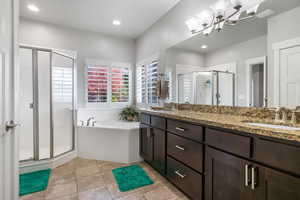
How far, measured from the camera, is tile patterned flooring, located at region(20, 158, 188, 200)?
67.6 inches

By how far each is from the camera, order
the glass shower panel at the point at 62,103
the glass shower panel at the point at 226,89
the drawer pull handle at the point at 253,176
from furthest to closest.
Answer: the glass shower panel at the point at 62,103 < the glass shower panel at the point at 226,89 < the drawer pull handle at the point at 253,176

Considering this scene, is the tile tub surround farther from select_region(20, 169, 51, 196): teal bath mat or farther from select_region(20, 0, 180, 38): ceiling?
select_region(20, 0, 180, 38): ceiling

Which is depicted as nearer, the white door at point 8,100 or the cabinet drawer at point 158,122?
the white door at point 8,100

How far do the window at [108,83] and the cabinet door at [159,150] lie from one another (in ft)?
6.60

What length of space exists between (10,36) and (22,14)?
2.35 metres

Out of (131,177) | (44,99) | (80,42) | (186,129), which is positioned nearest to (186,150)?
(186,129)

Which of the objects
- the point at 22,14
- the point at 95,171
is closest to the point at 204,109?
the point at 95,171

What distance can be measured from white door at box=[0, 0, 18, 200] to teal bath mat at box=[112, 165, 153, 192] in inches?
42.0

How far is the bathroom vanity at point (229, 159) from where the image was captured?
2.80 feet

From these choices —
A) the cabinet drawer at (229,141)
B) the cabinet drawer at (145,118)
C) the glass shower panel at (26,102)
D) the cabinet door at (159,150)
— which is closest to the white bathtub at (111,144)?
the cabinet drawer at (145,118)

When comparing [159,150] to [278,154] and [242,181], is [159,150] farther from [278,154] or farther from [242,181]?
[278,154]

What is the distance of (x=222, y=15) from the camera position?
1.74 m

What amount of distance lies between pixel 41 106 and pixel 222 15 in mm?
2974

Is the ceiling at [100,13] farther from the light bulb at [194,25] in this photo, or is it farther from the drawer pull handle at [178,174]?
the drawer pull handle at [178,174]
